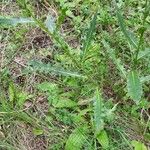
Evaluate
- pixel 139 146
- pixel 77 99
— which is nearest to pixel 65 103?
pixel 77 99

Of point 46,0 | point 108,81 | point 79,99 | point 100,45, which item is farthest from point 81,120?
point 46,0

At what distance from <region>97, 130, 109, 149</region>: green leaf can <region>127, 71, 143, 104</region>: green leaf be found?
42 centimetres

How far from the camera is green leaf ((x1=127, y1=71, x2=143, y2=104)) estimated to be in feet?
5.46

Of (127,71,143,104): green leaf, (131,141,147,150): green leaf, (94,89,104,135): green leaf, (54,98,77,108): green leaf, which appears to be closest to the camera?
(127,71,143,104): green leaf

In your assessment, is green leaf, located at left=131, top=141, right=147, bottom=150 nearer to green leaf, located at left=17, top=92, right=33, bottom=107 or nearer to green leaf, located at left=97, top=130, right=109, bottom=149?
green leaf, located at left=97, top=130, right=109, bottom=149

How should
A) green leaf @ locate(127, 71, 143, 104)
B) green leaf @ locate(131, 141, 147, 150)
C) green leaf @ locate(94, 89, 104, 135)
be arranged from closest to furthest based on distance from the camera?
1. green leaf @ locate(127, 71, 143, 104)
2. green leaf @ locate(94, 89, 104, 135)
3. green leaf @ locate(131, 141, 147, 150)

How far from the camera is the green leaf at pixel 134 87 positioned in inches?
65.5

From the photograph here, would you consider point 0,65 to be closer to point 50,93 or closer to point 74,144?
point 50,93

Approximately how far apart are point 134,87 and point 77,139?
490mm

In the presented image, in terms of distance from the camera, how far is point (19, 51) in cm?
243

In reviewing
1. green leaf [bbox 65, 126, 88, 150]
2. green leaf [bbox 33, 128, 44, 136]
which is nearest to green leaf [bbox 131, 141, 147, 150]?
green leaf [bbox 65, 126, 88, 150]

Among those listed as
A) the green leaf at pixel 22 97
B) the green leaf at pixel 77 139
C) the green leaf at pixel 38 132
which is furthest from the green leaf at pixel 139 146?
the green leaf at pixel 22 97

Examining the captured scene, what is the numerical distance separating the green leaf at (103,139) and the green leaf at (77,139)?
3.0 inches

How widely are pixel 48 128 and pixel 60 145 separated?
0.42ft
